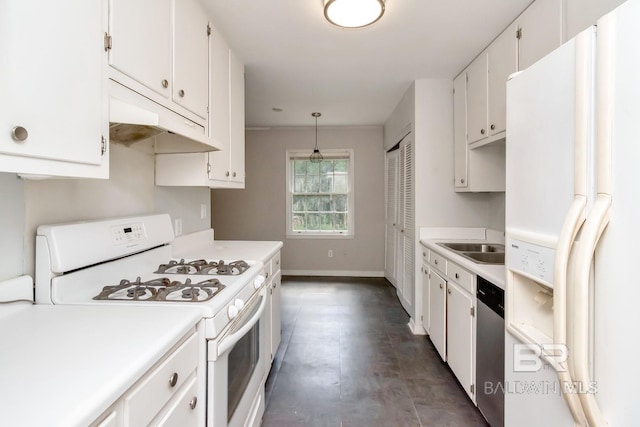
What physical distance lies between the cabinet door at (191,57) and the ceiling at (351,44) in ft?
0.58

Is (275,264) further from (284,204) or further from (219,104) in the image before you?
(284,204)

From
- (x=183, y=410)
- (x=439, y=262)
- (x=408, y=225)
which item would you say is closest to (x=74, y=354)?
(x=183, y=410)

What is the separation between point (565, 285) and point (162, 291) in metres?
1.33

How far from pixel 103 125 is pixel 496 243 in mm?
2924

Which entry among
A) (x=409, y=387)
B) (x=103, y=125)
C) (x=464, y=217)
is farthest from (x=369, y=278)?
(x=103, y=125)

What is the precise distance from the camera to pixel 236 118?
2.58m

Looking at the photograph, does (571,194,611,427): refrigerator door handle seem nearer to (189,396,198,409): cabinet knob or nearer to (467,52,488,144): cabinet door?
(189,396,198,409): cabinet knob

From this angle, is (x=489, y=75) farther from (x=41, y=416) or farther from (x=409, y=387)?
(x=41, y=416)

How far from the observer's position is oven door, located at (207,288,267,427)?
3.67ft

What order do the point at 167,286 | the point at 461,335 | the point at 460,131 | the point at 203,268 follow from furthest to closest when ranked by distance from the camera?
the point at 460,131, the point at 461,335, the point at 203,268, the point at 167,286

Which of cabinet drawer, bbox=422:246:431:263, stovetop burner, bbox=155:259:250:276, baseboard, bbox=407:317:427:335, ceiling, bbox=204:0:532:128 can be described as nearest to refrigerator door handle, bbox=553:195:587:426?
stovetop burner, bbox=155:259:250:276

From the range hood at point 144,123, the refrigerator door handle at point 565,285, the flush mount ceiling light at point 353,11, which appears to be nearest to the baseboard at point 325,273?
the range hood at point 144,123

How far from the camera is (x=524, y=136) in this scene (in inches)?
46.9

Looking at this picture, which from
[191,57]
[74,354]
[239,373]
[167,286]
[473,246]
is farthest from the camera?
[473,246]
